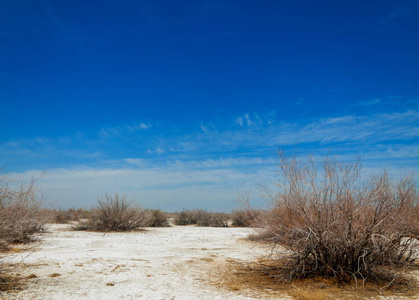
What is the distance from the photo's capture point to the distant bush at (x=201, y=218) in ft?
79.5

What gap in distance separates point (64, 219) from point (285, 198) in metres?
19.9

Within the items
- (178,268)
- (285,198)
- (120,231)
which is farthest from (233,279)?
(120,231)

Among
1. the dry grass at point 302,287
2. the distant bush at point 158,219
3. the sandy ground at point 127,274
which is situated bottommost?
the dry grass at point 302,287

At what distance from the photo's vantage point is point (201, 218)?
25.1 metres

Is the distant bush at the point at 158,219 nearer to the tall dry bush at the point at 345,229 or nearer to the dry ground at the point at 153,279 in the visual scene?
the dry ground at the point at 153,279

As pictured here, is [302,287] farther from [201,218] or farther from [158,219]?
[201,218]

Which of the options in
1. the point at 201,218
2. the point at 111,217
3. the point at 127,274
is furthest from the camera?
the point at 201,218

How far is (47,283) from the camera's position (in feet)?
19.1

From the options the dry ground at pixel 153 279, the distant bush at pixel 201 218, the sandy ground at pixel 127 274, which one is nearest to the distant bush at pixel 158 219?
the distant bush at pixel 201 218

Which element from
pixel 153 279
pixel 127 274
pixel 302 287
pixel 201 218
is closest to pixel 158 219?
pixel 201 218

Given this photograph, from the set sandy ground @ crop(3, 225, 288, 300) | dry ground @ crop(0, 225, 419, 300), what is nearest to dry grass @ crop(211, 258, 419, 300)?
dry ground @ crop(0, 225, 419, 300)

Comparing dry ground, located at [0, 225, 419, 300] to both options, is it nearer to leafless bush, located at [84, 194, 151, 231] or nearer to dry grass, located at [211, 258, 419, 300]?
dry grass, located at [211, 258, 419, 300]

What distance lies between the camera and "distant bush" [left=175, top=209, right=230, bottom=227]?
79.5 ft

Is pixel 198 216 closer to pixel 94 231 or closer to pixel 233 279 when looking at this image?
pixel 94 231
